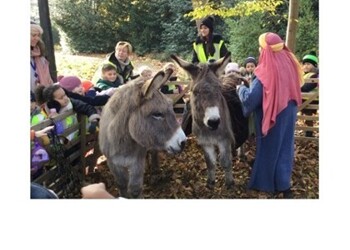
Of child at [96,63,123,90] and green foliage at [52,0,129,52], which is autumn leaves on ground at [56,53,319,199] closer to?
green foliage at [52,0,129,52]

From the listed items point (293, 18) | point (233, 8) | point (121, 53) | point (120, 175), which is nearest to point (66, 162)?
point (120, 175)

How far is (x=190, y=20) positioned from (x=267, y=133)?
1578mm

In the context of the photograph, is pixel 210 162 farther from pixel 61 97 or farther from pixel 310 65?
pixel 310 65

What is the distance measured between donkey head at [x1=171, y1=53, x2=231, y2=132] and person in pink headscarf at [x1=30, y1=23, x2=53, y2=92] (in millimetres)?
1230

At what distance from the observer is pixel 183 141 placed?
9.30ft

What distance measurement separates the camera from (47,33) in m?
3.75

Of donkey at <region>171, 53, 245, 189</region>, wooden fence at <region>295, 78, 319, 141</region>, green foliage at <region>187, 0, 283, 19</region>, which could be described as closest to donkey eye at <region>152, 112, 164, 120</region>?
donkey at <region>171, 53, 245, 189</region>

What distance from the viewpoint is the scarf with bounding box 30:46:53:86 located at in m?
3.48

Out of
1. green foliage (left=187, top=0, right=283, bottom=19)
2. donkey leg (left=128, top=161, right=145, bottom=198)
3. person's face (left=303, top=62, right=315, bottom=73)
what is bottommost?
donkey leg (left=128, top=161, right=145, bottom=198)

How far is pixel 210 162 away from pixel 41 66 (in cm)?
174

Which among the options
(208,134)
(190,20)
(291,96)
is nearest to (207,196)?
(208,134)

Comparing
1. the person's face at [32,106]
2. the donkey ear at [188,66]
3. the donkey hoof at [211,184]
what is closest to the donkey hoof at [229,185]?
the donkey hoof at [211,184]

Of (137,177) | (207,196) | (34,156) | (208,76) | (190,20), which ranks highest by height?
(190,20)
